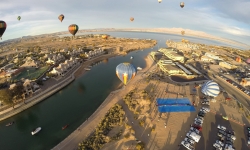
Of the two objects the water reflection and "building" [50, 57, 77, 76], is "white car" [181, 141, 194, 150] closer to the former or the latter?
the water reflection

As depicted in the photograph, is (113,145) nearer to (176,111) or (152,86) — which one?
(176,111)

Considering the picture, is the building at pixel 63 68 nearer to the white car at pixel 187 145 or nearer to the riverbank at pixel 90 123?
the riverbank at pixel 90 123

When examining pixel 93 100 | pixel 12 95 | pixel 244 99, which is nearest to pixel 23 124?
pixel 12 95

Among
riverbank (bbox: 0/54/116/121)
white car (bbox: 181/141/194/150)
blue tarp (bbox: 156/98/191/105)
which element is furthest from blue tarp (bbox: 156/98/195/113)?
riverbank (bbox: 0/54/116/121)

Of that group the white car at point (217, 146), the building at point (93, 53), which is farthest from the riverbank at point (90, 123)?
the building at point (93, 53)

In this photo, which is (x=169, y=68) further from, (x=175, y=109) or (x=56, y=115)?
(x=56, y=115)

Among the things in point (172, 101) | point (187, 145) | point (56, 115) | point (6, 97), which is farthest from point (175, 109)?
point (6, 97)
